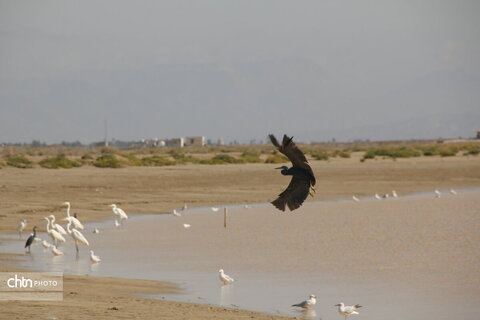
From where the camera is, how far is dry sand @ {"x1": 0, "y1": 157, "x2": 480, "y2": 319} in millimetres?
10258

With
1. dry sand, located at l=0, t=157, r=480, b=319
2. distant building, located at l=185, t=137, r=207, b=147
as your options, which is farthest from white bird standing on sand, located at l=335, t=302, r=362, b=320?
distant building, located at l=185, t=137, r=207, b=147

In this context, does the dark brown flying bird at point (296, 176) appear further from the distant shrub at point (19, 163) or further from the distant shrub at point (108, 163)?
the distant shrub at point (108, 163)

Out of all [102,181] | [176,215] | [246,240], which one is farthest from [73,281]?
[102,181]

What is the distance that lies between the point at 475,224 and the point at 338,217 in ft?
12.6

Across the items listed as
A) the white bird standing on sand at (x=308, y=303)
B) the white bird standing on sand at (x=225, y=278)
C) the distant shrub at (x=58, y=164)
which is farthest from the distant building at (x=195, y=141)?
the white bird standing on sand at (x=308, y=303)

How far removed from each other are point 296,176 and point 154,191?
871 inches

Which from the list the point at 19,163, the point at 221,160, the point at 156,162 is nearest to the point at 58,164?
the point at 19,163

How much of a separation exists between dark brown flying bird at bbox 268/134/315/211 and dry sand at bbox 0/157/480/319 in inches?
57.7

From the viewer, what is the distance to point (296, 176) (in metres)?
10.6

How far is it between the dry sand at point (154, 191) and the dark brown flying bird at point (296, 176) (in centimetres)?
147

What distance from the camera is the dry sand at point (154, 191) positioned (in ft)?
33.7

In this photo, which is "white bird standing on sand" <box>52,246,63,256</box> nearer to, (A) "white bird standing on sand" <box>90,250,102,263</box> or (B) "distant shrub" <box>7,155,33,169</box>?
(A) "white bird standing on sand" <box>90,250,102,263</box>

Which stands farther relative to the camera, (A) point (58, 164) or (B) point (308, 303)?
(A) point (58, 164)

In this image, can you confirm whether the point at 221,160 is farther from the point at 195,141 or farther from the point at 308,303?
the point at 195,141
